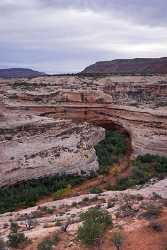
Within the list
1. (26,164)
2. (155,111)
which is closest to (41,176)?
(26,164)

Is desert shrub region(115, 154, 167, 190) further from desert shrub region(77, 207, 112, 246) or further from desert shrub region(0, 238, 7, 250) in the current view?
desert shrub region(77, 207, 112, 246)

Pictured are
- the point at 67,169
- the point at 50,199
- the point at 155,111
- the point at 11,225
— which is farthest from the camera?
the point at 155,111

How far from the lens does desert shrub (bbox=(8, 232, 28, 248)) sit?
46.5 ft

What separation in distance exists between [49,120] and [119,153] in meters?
6.40

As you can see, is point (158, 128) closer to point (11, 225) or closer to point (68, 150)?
point (68, 150)

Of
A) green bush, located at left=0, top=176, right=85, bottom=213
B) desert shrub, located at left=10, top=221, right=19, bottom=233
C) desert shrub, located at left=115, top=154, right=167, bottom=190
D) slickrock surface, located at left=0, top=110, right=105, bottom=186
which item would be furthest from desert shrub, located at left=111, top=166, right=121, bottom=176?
desert shrub, located at left=10, top=221, right=19, bottom=233

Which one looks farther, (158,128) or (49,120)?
(158,128)

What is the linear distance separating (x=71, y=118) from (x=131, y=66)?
182 ft

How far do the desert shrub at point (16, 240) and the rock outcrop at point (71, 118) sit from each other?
8574 millimetres

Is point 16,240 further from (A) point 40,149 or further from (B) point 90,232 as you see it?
(A) point 40,149

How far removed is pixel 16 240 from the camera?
14203 millimetres

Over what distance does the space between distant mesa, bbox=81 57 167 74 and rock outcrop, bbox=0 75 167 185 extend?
114 feet

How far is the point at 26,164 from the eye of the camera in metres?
23.6

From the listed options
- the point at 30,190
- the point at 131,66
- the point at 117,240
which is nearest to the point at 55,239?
the point at 117,240
